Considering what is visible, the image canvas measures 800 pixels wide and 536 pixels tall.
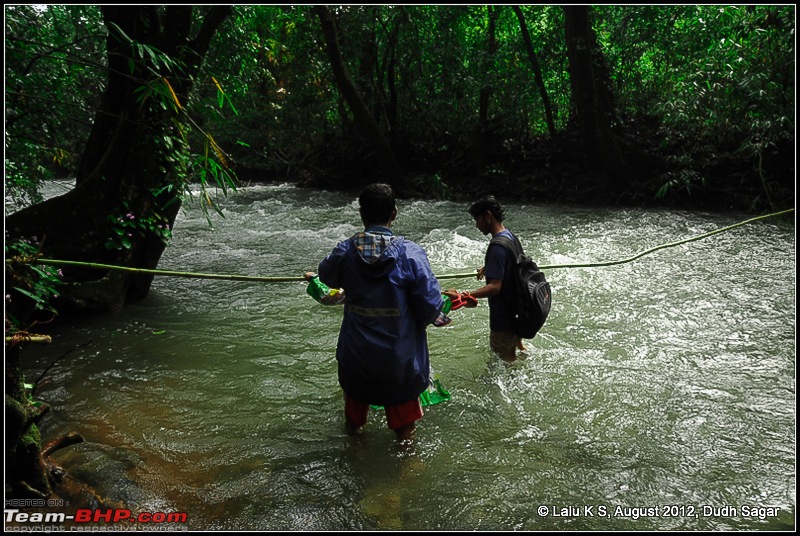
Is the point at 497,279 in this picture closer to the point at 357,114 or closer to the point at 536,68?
the point at 357,114

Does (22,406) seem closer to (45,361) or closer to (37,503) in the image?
(37,503)

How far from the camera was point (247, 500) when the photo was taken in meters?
2.95

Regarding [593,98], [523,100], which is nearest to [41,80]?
[593,98]

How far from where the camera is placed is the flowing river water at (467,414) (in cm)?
294

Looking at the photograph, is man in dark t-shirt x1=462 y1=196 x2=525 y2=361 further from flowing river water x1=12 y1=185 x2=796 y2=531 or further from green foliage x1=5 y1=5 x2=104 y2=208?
green foliage x1=5 y1=5 x2=104 y2=208

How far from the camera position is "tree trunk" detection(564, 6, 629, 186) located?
39.9 feet

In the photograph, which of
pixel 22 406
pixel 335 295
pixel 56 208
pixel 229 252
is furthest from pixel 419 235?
pixel 22 406

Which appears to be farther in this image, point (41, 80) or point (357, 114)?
point (357, 114)

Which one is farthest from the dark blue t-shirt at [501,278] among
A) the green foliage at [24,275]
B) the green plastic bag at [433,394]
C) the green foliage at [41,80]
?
the green foliage at [41,80]

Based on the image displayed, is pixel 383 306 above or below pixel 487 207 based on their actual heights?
below

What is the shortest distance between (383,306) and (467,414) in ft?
4.57

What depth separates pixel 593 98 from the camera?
12578 mm

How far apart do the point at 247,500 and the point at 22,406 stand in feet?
3.89

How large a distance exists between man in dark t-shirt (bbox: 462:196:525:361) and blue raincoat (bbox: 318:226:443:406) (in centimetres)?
98
